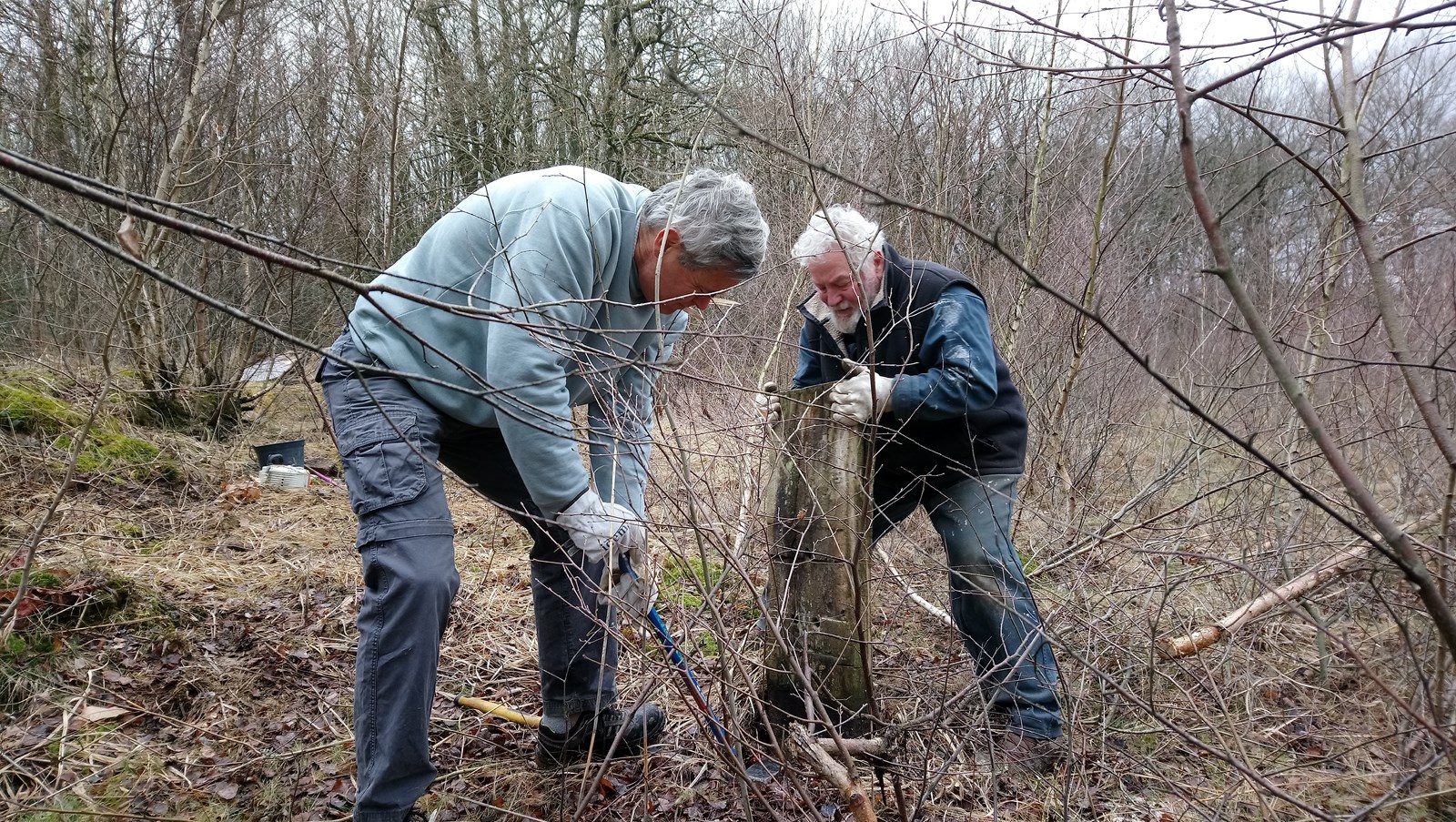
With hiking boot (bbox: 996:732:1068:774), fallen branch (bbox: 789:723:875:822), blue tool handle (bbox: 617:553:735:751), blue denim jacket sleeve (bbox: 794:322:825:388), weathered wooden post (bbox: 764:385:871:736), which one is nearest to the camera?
fallen branch (bbox: 789:723:875:822)

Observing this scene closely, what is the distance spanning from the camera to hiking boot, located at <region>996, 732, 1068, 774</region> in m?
2.63

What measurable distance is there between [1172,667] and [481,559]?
356cm

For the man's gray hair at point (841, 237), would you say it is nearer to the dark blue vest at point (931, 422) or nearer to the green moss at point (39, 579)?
the dark blue vest at point (931, 422)

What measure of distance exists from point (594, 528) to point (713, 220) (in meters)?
0.96

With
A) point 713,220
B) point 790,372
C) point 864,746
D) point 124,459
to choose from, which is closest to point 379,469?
point 713,220

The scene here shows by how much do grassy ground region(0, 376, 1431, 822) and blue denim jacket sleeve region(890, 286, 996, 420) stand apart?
504mm

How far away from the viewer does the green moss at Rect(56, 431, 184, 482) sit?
5.14m

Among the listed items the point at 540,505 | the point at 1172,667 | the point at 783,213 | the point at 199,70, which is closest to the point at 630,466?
the point at 540,505

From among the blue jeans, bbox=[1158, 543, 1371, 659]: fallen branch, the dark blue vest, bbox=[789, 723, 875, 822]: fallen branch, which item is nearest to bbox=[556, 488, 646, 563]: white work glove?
bbox=[789, 723, 875, 822]: fallen branch

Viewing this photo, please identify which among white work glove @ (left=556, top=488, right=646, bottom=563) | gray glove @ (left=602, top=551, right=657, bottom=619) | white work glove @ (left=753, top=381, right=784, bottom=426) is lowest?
gray glove @ (left=602, top=551, right=657, bottom=619)

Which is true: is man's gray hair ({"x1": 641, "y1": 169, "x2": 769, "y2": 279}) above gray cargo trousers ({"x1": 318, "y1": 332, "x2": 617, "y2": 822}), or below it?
above

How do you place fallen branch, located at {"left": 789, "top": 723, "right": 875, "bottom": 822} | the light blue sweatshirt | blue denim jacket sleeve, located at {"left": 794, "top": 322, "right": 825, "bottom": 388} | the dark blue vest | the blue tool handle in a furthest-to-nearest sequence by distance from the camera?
1. blue denim jacket sleeve, located at {"left": 794, "top": 322, "right": 825, "bottom": 388}
2. the dark blue vest
3. the light blue sweatshirt
4. the blue tool handle
5. fallen branch, located at {"left": 789, "top": 723, "right": 875, "bottom": 822}

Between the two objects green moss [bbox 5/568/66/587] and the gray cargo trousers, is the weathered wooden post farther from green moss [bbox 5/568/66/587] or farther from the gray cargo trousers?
green moss [bbox 5/568/66/587]

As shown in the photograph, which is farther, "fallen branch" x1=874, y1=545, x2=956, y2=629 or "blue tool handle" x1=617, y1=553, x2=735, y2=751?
"fallen branch" x1=874, y1=545, x2=956, y2=629
